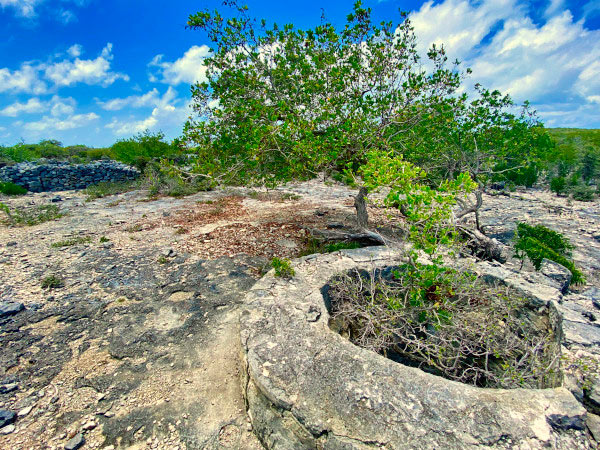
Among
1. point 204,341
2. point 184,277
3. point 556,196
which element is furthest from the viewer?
point 556,196

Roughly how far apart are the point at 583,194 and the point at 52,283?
22.7 meters

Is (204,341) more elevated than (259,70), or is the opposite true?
(259,70)

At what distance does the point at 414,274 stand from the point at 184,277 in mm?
4847

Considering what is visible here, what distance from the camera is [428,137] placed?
7.91 meters

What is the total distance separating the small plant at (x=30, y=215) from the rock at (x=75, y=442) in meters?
10.4

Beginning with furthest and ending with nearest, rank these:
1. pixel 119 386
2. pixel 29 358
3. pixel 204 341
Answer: pixel 204 341
pixel 29 358
pixel 119 386

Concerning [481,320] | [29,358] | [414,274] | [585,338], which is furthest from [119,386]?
[585,338]

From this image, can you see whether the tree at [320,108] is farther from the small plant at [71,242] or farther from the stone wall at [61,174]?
the stone wall at [61,174]

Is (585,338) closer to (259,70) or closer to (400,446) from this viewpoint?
(400,446)

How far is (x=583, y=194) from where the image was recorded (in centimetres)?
1495

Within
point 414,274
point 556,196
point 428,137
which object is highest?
point 428,137

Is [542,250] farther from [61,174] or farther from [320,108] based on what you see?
[61,174]

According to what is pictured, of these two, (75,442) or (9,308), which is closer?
(75,442)

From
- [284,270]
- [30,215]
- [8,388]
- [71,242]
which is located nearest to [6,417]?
[8,388]
